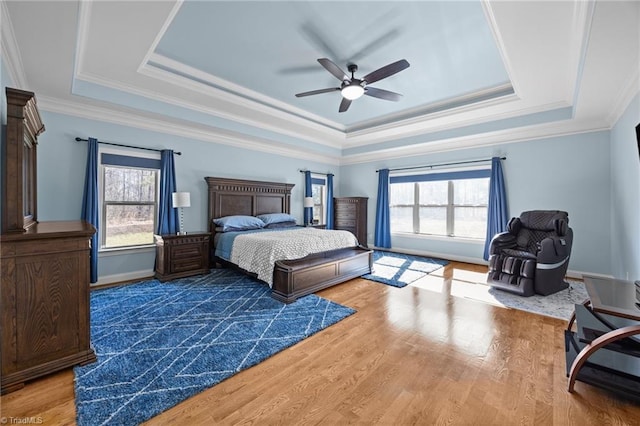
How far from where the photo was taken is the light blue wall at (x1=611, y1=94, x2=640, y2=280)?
3086mm

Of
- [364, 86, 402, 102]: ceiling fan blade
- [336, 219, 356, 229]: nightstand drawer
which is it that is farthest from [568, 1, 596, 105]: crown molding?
[336, 219, 356, 229]: nightstand drawer

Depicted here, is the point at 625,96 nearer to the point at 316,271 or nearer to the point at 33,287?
the point at 316,271

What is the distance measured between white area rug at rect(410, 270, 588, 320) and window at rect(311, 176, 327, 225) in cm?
369

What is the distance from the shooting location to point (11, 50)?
2393 millimetres

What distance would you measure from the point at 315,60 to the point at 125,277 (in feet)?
14.2

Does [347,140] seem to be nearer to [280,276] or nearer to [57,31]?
[280,276]

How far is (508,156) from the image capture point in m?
5.15

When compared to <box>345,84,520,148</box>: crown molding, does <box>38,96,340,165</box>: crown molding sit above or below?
below

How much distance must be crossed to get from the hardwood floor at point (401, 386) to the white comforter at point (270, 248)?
50.6 inches

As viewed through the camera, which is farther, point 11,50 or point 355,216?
point 355,216

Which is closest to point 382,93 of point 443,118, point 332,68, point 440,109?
point 332,68

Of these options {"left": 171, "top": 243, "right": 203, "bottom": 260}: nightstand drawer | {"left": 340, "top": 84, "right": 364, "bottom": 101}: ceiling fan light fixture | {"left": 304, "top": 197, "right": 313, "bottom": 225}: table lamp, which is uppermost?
{"left": 340, "top": 84, "right": 364, "bottom": 101}: ceiling fan light fixture

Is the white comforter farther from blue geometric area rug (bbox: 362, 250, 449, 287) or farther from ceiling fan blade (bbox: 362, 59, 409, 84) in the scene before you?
ceiling fan blade (bbox: 362, 59, 409, 84)

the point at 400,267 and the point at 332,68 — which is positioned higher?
the point at 332,68
